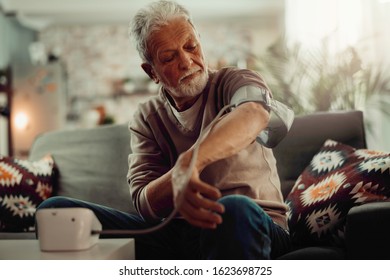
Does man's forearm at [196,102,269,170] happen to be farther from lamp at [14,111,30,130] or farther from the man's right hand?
lamp at [14,111,30,130]

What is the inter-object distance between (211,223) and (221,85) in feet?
1.25

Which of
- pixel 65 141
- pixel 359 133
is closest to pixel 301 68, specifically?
pixel 359 133

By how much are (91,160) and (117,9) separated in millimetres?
453

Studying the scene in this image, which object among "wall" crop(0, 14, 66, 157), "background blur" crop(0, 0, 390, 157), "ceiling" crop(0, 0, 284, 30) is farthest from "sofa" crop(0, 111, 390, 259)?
"wall" crop(0, 14, 66, 157)

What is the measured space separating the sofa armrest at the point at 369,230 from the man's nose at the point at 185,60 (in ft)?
1.47

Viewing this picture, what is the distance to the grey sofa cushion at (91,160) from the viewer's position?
139 centimetres

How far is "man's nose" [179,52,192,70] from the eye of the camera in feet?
3.58

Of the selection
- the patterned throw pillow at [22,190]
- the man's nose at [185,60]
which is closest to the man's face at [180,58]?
the man's nose at [185,60]

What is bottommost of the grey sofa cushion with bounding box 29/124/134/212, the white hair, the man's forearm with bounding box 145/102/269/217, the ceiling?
the grey sofa cushion with bounding box 29/124/134/212

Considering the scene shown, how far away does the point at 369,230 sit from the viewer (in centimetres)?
92

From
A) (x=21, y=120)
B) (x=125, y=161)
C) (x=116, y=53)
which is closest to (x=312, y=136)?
(x=125, y=161)

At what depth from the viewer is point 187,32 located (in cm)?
110

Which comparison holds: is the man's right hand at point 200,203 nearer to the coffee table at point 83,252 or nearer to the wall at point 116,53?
the coffee table at point 83,252

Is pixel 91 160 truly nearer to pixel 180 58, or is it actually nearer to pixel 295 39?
pixel 180 58
